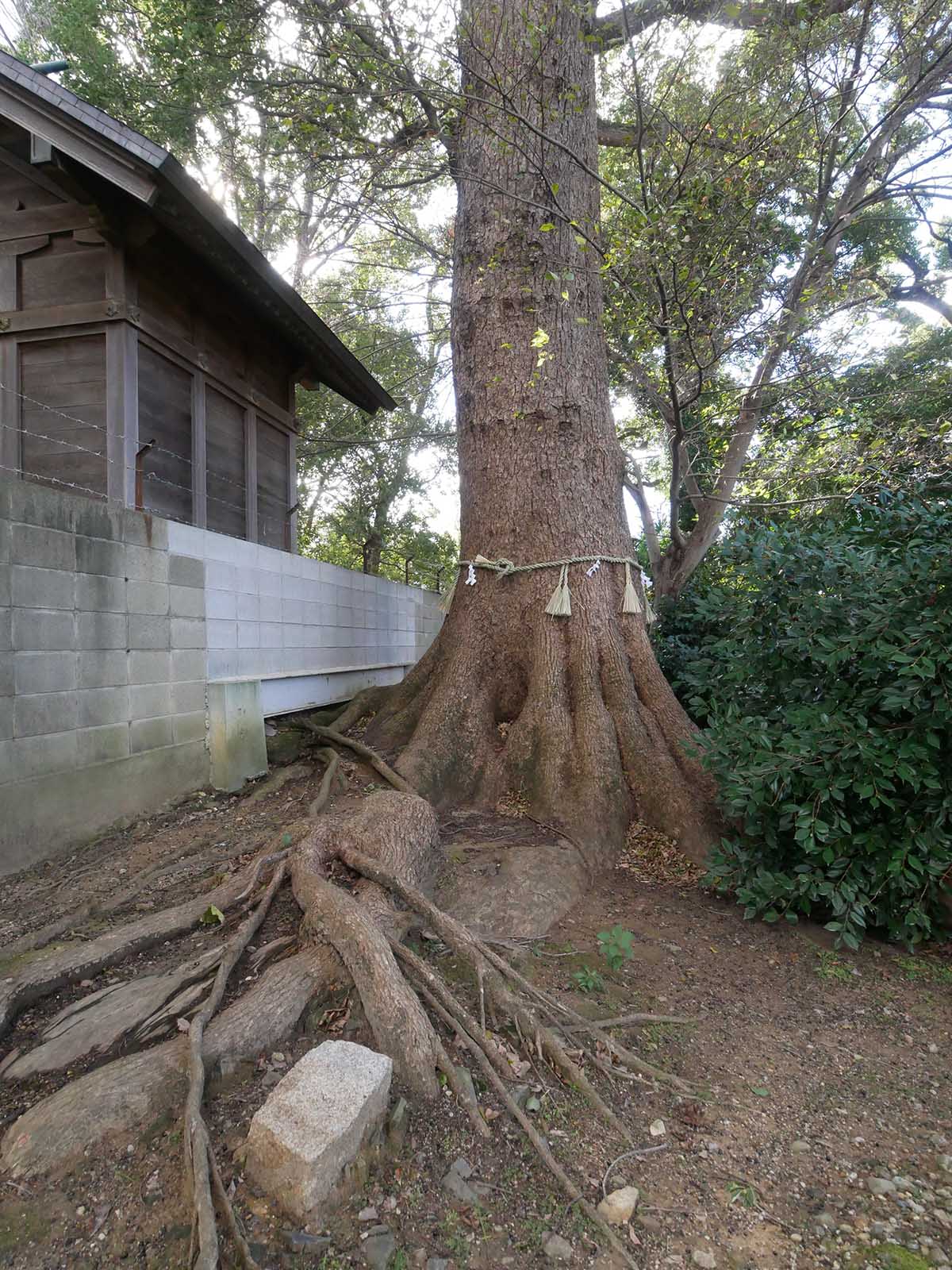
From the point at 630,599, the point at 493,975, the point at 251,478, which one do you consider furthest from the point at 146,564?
the point at 493,975

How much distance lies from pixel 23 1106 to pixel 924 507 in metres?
3.78

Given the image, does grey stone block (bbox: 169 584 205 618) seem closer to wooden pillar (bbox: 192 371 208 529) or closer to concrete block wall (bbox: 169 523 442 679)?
concrete block wall (bbox: 169 523 442 679)

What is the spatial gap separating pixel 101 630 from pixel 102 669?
0.21 meters

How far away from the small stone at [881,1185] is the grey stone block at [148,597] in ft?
12.9

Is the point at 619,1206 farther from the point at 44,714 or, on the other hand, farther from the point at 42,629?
the point at 42,629

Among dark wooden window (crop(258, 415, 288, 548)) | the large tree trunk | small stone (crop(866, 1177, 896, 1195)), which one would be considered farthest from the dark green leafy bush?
dark wooden window (crop(258, 415, 288, 548))

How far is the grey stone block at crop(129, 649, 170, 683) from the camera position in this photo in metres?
3.80

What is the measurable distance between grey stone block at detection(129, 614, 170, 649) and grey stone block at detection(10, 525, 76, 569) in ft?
1.67

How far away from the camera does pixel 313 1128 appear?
1.38m

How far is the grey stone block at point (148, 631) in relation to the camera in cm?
381

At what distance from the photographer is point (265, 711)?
17.0ft

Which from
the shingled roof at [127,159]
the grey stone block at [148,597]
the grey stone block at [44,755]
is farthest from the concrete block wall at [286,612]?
the shingled roof at [127,159]

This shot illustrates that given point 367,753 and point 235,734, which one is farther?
point 235,734

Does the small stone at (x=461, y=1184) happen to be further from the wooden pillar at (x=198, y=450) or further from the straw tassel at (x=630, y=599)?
the wooden pillar at (x=198, y=450)
